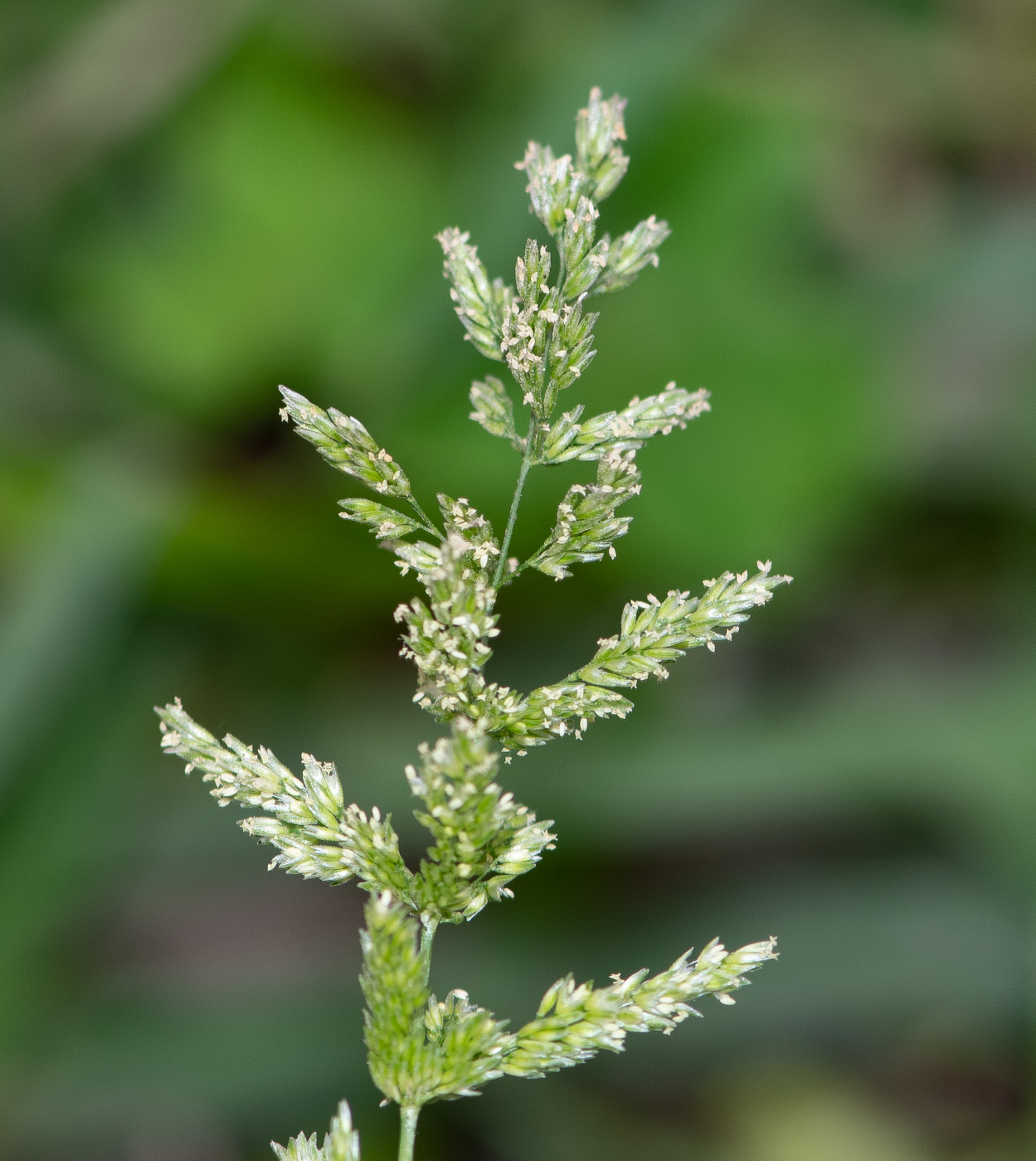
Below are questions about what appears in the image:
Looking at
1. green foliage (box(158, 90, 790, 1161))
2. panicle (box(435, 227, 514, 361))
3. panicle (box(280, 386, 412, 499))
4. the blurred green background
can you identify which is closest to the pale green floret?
green foliage (box(158, 90, 790, 1161))

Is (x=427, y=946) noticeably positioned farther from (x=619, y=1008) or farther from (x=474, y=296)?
(x=474, y=296)

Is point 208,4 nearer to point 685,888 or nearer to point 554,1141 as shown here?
point 685,888

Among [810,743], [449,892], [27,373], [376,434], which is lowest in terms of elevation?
[449,892]

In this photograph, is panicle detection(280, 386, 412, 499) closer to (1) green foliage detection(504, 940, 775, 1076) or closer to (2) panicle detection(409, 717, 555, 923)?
(2) panicle detection(409, 717, 555, 923)

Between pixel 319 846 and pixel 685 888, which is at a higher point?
pixel 685 888

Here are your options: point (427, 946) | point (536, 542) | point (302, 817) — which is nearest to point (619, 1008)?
point (427, 946)

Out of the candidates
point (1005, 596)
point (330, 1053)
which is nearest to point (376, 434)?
point (330, 1053)

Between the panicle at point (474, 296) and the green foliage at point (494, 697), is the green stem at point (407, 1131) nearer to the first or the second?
the green foliage at point (494, 697)
